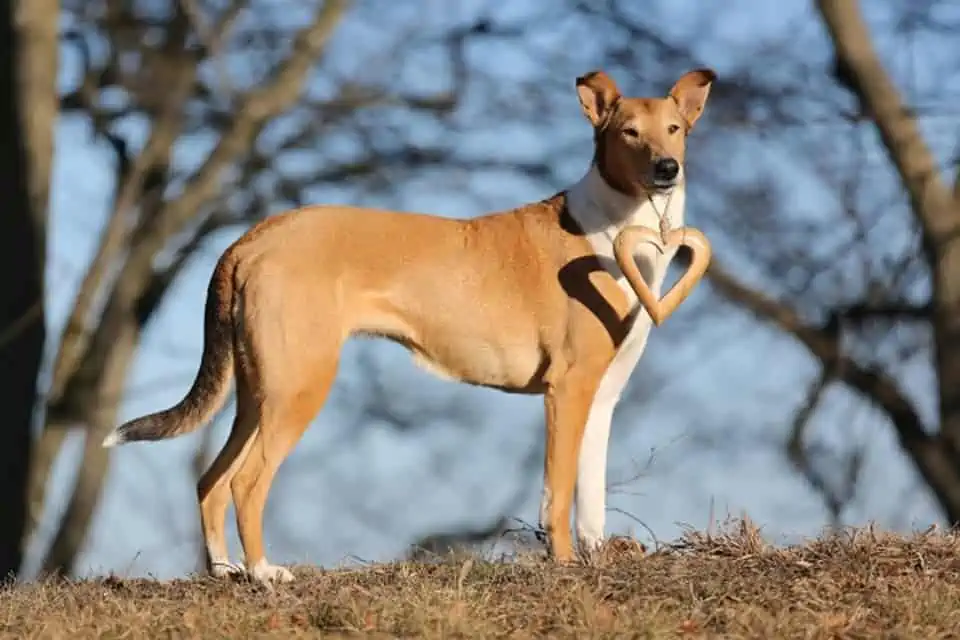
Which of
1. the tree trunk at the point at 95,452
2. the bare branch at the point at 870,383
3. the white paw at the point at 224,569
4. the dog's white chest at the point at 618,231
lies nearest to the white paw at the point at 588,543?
the dog's white chest at the point at 618,231

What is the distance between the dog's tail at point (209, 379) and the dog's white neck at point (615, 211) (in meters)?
1.66

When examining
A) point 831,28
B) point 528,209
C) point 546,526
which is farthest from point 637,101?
point 831,28

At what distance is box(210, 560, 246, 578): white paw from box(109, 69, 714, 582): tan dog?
0.04ft

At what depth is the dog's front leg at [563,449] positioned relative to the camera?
6.15 m

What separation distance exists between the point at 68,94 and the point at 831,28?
593 cm

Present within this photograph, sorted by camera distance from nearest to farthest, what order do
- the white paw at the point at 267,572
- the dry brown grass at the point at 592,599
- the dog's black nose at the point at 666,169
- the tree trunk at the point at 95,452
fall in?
the dry brown grass at the point at 592,599
the white paw at the point at 267,572
the dog's black nose at the point at 666,169
the tree trunk at the point at 95,452

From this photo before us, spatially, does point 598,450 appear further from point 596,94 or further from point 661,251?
point 596,94

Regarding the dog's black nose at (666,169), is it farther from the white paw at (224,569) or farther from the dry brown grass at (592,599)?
the white paw at (224,569)

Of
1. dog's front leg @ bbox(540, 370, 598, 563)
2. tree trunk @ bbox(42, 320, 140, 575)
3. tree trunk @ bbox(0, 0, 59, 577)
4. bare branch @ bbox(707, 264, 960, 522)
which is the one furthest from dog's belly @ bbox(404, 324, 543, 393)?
tree trunk @ bbox(0, 0, 59, 577)

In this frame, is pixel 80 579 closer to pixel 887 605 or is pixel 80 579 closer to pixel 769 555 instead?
pixel 769 555

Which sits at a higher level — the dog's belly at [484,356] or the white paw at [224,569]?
the dog's belly at [484,356]

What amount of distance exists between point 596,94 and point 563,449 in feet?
5.65

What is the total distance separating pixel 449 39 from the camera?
11227mm

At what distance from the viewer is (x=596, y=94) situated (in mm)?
6695
